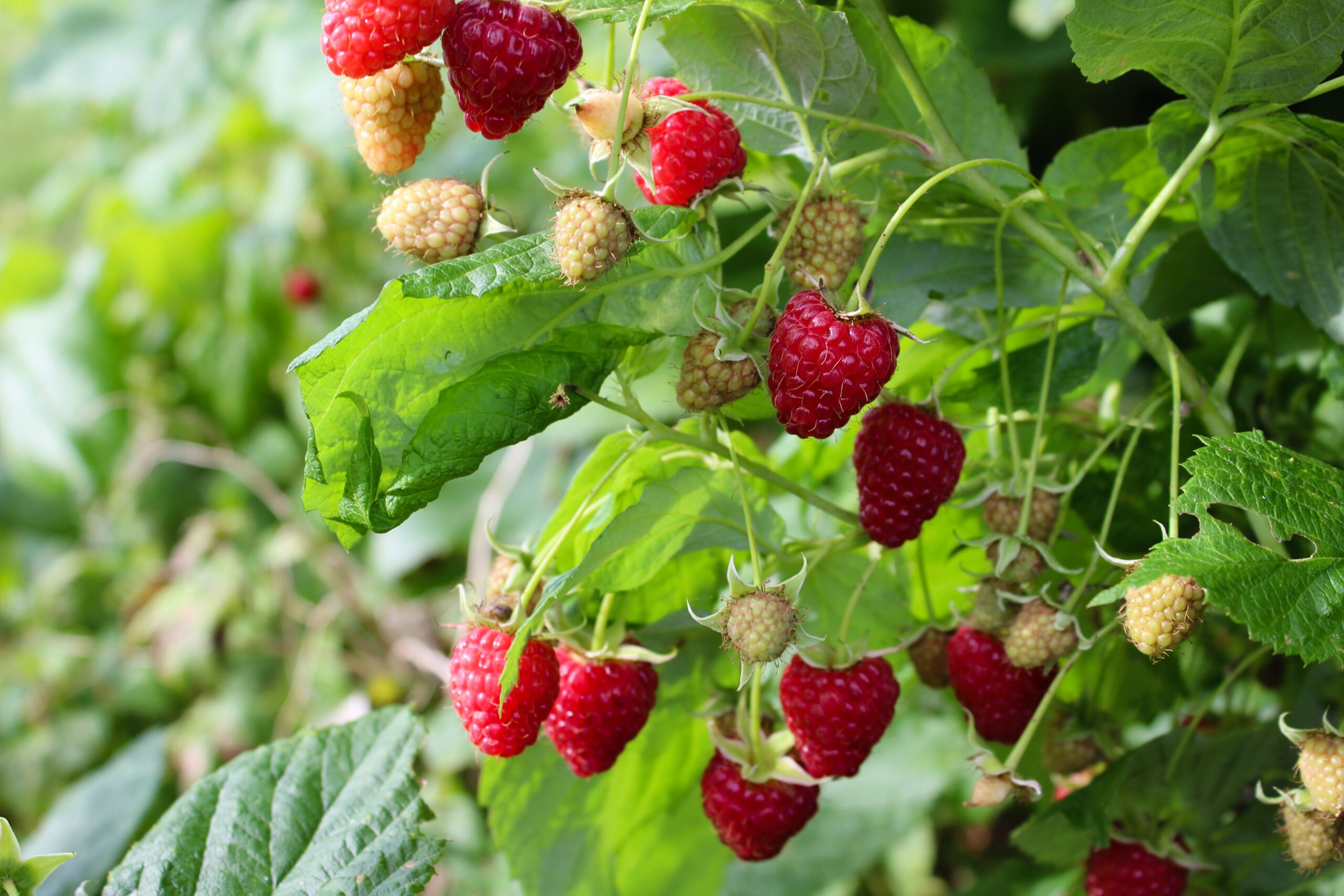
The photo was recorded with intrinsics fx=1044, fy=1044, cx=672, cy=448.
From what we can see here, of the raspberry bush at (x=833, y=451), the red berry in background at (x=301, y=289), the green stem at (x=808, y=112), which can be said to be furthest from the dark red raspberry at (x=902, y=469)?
the red berry in background at (x=301, y=289)

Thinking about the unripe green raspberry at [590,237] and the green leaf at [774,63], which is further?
the green leaf at [774,63]

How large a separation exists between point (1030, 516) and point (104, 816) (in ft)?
4.35

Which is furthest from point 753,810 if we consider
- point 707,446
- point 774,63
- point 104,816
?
point 104,816

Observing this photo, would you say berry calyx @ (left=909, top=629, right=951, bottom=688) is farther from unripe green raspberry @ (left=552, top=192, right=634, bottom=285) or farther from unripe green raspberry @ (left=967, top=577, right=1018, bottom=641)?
unripe green raspberry @ (left=552, top=192, right=634, bottom=285)

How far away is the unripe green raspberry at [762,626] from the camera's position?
0.79 m

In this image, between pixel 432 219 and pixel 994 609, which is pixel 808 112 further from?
pixel 994 609

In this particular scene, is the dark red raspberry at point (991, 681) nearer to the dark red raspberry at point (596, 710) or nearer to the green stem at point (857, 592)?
the green stem at point (857, 592)

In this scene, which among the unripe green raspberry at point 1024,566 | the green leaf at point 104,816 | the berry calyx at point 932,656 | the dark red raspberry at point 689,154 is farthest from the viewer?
the green leaf at point 104,816

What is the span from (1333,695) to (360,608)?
1.72m

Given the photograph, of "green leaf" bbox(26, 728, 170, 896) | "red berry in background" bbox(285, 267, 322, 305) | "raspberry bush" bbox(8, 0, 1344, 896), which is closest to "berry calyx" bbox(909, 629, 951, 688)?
"raspberry bush" bbox(8, 0, 1344, 896)

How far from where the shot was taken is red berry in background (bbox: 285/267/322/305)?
2.73 metres

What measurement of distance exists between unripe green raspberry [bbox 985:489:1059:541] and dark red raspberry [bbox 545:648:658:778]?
35cm

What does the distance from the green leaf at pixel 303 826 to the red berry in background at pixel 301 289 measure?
6.13ft

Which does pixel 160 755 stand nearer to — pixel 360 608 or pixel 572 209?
pixel 360 608
